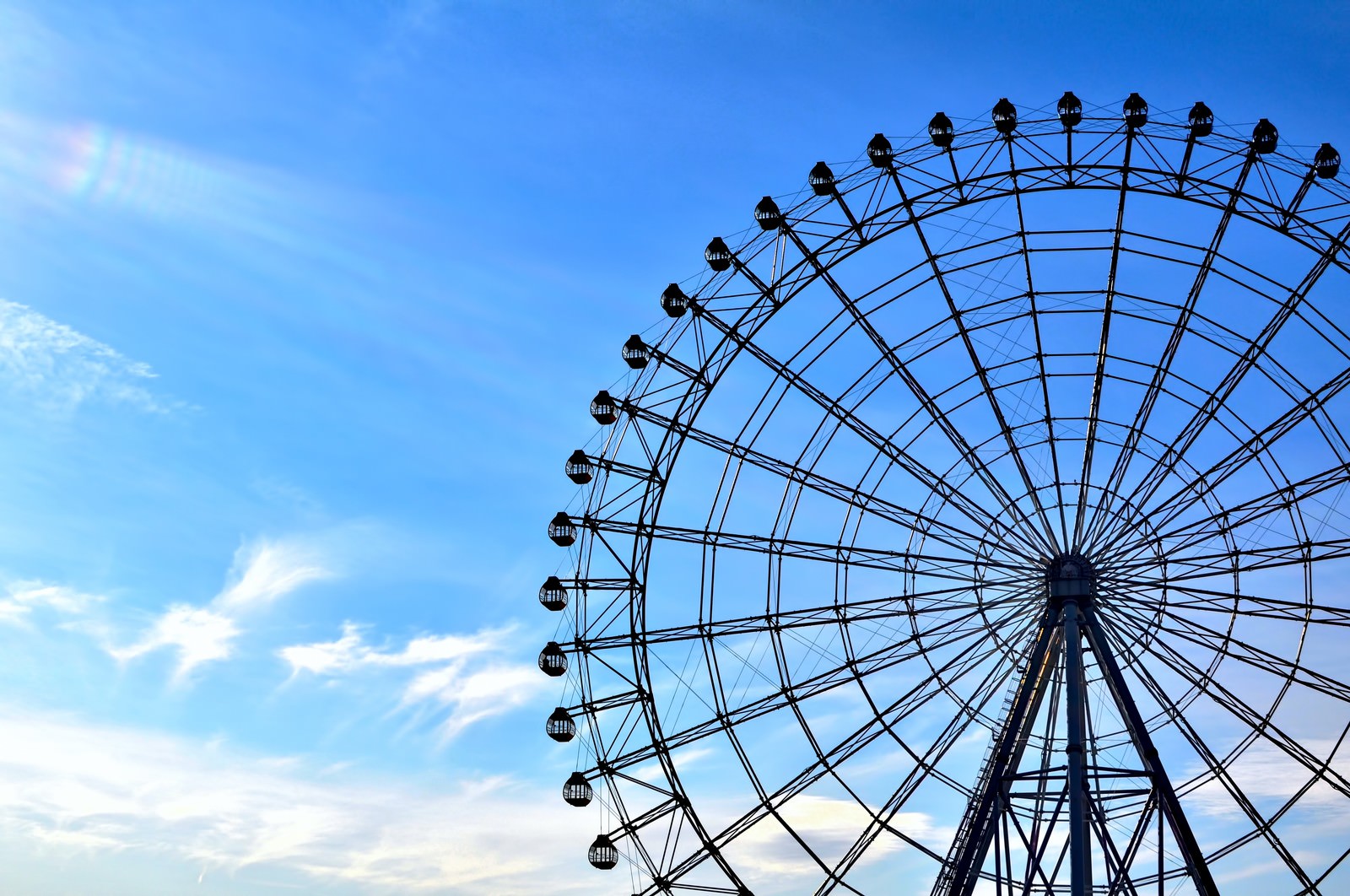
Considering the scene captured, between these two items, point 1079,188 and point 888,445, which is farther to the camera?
point 888,445

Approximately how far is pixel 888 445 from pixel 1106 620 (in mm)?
6950

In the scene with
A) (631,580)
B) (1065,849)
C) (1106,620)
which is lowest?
(1065,849)

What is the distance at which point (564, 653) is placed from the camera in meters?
42.6

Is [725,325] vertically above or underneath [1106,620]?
above

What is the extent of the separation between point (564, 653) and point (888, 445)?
32.6 feet

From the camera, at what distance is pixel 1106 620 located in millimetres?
38281

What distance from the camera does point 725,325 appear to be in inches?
1660

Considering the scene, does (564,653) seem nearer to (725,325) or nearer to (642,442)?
(642,442)

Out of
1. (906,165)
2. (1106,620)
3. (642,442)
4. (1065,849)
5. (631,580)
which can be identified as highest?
(906,165)

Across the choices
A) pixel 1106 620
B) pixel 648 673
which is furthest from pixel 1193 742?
pixel 648 673

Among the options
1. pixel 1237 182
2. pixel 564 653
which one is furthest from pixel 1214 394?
pixel 564 653

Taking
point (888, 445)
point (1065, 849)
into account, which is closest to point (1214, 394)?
point (888, 445)

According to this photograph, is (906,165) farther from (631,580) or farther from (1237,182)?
(631,580)

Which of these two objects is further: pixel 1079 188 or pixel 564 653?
pixel 564 653
